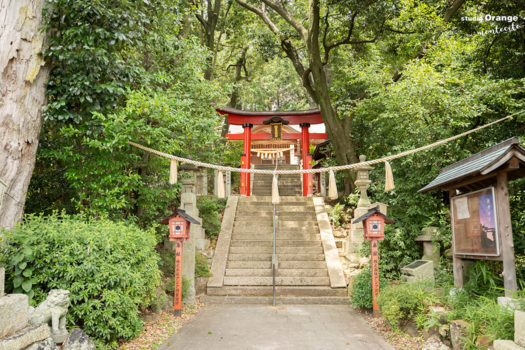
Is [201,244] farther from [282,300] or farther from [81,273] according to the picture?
[81,273]

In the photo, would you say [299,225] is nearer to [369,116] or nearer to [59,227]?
[369,116]

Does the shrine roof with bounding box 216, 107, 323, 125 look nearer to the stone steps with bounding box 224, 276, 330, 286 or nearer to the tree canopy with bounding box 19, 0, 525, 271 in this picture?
the tree canopy with bounding box 19, 0, 525, 271

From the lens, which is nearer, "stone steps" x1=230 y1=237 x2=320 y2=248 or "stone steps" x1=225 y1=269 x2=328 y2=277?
"stone steps" x1=225 y1=269 x2=328 y2=277

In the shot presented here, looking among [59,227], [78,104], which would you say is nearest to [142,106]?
[78,104]

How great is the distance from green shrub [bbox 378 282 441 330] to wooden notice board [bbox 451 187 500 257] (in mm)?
813

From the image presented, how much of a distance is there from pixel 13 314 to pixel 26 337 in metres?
0.26

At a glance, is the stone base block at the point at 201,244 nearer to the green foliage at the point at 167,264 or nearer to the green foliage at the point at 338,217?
the green foliage at the point at 167,264

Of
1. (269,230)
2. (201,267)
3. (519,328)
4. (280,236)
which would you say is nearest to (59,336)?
(201,267)

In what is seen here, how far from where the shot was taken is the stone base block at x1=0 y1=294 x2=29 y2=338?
3250 millimetres

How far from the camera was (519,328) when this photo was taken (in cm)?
323

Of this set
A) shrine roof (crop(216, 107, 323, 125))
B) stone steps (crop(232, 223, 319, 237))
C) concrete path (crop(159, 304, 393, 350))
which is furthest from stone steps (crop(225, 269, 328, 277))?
shrine roof (crop(216, 107, 323, 125))

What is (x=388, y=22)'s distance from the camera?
10.5m

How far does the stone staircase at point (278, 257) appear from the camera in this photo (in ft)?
25.6

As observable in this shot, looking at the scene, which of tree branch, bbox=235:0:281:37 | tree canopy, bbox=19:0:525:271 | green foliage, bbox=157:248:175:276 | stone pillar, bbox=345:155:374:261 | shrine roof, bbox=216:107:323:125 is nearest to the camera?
tree canopy, bbox=19:0:525:271
